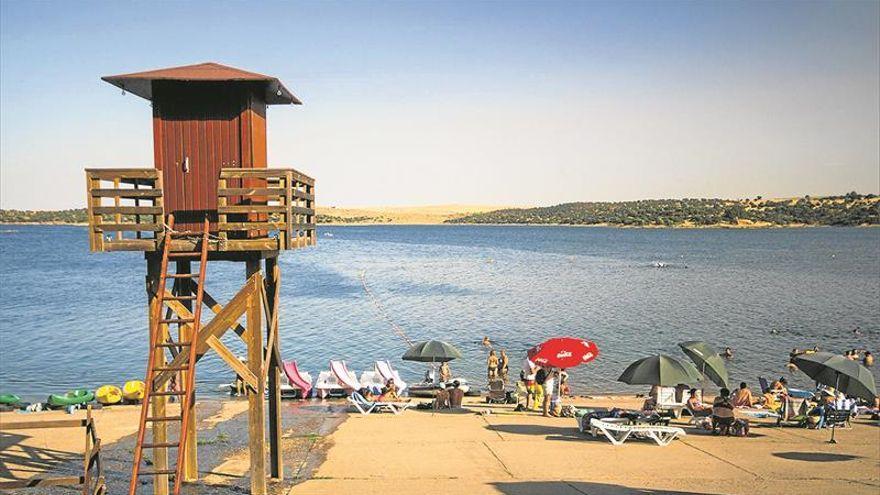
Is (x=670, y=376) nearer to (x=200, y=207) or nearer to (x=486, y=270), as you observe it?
(x=200, y=207)

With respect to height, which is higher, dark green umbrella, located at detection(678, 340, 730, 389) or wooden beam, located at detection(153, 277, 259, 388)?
wooden beam, located at detection(153, 277, 259, 388)

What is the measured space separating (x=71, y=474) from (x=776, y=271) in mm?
81907

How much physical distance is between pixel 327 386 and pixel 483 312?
28.3 metres

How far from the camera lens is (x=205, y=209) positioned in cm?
1394

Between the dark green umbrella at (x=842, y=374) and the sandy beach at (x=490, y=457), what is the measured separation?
1364mm

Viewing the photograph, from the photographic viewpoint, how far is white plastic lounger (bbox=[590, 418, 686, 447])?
18.2 metres

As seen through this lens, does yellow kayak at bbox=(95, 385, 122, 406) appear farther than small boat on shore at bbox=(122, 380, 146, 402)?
No

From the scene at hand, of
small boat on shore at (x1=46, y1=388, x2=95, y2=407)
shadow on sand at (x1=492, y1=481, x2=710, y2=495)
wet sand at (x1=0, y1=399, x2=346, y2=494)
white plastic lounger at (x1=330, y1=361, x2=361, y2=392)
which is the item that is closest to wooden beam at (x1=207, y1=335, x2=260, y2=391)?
wet sand at (x1=0, y1=399, x2=346, y2=494)

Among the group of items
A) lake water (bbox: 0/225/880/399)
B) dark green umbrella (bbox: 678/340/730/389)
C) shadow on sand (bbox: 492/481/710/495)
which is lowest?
lake water (bbox: 0/225/880/399)

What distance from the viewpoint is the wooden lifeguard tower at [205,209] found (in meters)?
13.2

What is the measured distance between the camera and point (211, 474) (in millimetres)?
15578

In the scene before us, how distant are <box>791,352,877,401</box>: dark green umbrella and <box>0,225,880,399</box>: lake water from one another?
10349 mm

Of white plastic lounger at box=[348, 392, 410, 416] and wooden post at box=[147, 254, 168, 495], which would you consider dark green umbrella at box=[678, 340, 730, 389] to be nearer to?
white plastic lounger at box=[348, 392, 410, 416]

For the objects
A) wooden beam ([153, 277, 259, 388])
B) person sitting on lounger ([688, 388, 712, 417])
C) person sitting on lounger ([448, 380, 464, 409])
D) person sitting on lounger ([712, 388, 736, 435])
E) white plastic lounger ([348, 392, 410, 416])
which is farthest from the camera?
person sitting on lounger ([448, 380, 464, 409])
